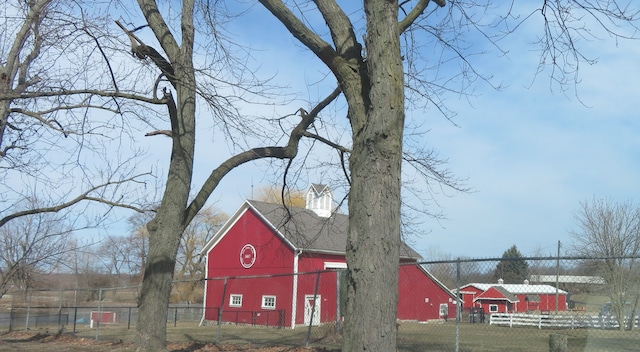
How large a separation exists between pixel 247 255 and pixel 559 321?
2366 centimetres

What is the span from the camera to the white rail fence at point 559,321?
966 cm

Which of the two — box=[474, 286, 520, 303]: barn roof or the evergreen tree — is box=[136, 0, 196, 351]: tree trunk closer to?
the evergreen tree

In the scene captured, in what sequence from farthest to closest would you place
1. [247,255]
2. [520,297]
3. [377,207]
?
[247,255], [520,297], [377,207]

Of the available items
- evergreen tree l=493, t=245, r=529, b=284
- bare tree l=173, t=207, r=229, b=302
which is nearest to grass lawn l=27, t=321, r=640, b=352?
evergreen tree l=493, t=245, r=529, b=284

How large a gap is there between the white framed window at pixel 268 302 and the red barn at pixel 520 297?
10855mm

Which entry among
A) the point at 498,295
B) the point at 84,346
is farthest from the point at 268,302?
the point at 84,346

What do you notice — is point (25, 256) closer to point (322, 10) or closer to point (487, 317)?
point (487, 317)

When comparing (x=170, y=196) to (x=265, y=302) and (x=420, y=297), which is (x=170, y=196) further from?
(x=265, y=302)

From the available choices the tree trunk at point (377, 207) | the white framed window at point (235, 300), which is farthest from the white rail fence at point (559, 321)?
the white framed window at point (235, 300)

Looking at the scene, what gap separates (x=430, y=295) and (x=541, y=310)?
12.6ft

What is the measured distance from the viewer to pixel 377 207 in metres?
4.91

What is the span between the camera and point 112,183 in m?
12.5

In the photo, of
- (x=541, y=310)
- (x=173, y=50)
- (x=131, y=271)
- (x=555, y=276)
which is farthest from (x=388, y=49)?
(x=131, y=271)

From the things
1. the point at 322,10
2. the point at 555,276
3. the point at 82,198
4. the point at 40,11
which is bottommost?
the point at 555,276
